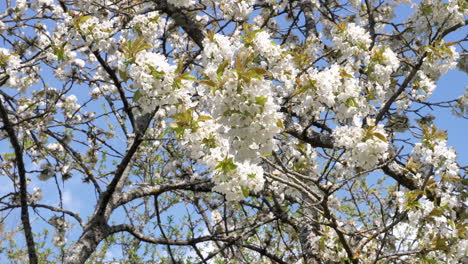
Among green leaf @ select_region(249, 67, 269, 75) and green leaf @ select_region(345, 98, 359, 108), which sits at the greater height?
green leaf @ select_region(345, 98, 359, 108)

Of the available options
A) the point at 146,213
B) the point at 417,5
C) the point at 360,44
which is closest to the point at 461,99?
the point at 417,5

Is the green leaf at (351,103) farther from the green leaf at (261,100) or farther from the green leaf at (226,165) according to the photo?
the green leaf at (261,100)

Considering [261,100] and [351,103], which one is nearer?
[261,100]

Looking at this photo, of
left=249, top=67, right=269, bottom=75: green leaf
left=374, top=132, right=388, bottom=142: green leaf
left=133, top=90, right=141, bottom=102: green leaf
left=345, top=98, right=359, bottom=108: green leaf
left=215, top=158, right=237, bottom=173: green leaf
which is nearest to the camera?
left=249, top=67, right=269, bottom=75: green leaf

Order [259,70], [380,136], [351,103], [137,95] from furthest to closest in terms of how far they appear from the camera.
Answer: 1. [351,103]
2. [380,136]
3. [137,95]
4. [259,70]

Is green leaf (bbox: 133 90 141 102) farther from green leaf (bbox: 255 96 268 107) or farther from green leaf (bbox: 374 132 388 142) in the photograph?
green leaf (bbox: 374 132 388 142)

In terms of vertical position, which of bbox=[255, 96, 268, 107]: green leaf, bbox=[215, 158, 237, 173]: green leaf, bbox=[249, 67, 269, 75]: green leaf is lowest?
bbox=[255, 96, 268, 107]: green leaf

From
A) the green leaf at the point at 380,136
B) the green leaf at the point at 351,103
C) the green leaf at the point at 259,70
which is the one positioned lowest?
the green leaf at the point at 259,70

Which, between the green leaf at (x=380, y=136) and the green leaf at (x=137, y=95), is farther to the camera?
the green leaf at (x=380, y=136)

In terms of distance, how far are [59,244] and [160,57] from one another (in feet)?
11.3

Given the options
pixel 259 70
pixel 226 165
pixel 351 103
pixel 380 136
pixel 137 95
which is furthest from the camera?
pixel 351 103

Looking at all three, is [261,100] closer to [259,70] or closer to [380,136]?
[259,70]

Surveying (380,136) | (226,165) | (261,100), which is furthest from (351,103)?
(261,100)

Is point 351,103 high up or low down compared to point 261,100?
up
